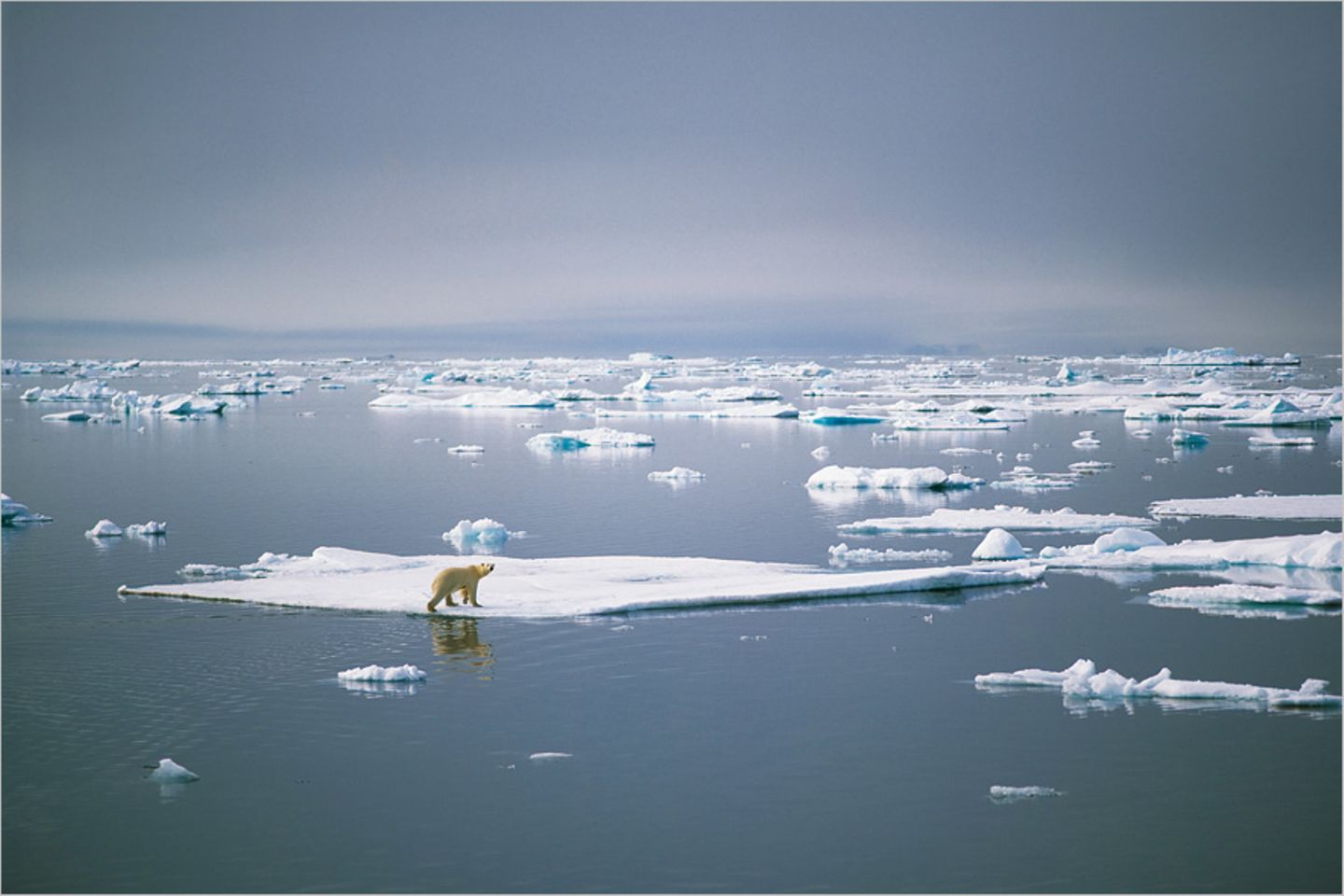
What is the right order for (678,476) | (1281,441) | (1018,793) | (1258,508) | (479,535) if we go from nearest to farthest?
(1018,793)
(479,535)
(1258,508)
(678,476)
(1281,441)

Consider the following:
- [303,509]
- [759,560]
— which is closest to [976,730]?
[759,560]

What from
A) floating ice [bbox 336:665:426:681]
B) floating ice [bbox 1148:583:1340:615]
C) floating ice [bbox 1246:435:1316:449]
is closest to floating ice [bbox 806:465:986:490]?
floating ice [bbox 1148:583:1340:615]

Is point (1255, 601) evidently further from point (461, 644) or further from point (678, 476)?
point (678, 476)

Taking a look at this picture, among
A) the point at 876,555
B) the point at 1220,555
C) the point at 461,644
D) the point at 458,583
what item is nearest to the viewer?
the point at 461,644

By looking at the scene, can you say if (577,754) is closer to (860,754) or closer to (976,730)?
(860,754)

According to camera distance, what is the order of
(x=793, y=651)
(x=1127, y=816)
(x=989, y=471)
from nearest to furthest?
(x=1127, y=816) → (x=793, y=651) → (x=989, y=471)

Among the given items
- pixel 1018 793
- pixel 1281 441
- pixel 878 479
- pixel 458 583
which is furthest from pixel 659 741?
pixel 1281 441

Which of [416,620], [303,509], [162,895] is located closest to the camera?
[162,895]
